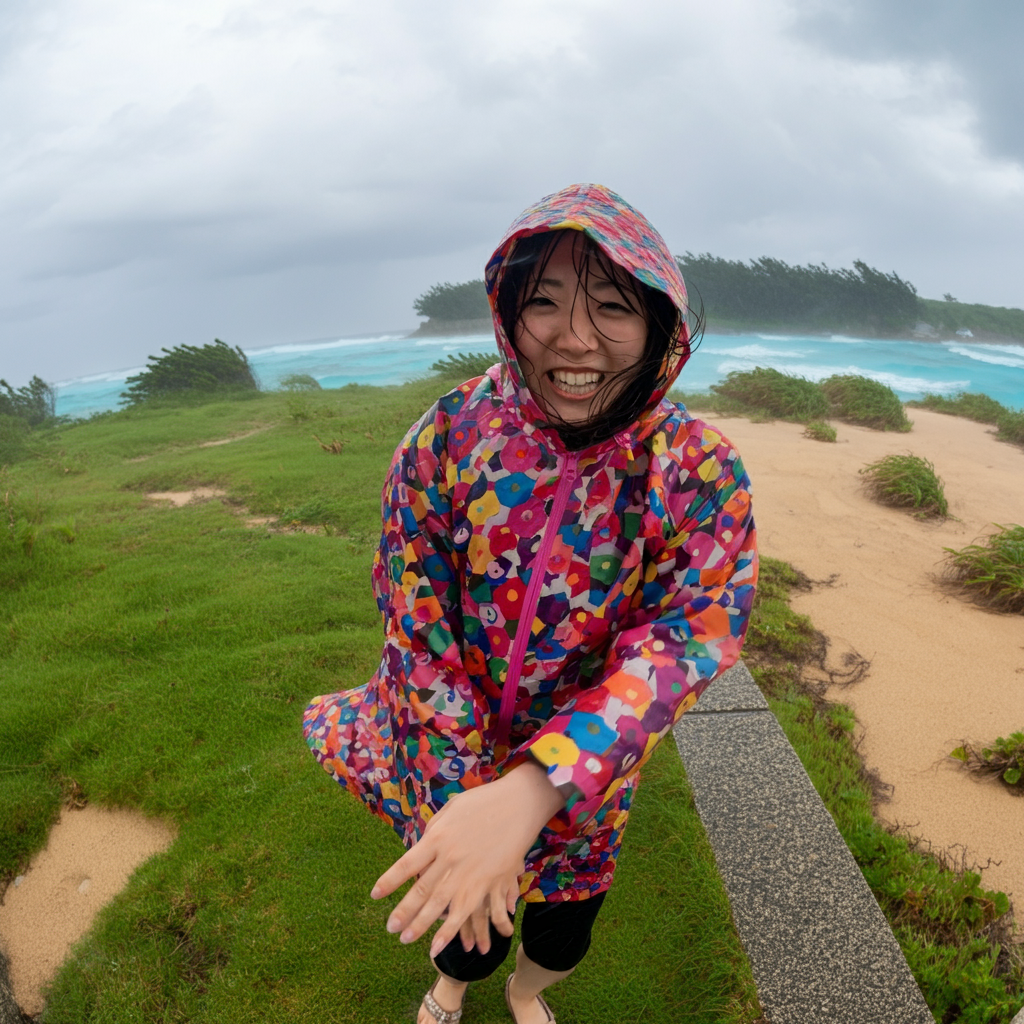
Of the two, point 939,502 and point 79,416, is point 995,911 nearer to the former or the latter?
point 939,502

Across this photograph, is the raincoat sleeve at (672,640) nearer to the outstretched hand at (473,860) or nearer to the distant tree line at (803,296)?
the outstretched hand at (473,860)

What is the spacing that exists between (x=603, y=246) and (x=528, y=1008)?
1.96m

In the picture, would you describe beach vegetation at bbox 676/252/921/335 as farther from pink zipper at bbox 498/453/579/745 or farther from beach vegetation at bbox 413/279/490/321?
pink zipper at bbox 498/453/579/745

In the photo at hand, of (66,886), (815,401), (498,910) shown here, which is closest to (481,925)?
(498,910)

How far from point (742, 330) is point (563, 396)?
3291 cm

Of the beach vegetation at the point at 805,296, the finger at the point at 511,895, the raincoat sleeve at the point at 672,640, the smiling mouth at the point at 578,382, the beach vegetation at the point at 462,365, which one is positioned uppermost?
the beach vegetation at the point at 805,296

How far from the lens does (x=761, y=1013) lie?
200 centimetres

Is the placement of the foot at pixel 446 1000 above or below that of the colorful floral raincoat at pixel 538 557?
below

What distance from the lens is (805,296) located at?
102ft

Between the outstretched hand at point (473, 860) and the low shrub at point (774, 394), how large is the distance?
11.7m

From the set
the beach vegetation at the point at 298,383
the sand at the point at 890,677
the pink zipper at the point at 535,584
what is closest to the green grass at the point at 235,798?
the sand at the point at 890,677

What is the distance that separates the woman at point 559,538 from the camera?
1200 millimetres

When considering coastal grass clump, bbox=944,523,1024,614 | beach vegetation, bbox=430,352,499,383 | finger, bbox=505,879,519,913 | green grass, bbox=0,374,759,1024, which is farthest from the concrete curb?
beach vegetation, bbox=430,352,499,383

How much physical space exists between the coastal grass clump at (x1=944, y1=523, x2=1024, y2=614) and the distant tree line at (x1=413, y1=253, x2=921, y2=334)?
2682cm
